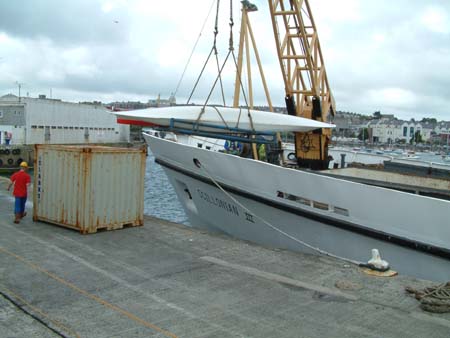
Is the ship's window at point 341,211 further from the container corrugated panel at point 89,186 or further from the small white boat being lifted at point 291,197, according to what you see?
the container corrugated panel at point 89,186

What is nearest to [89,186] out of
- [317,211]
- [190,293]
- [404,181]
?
[190,293]

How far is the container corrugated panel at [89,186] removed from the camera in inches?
354

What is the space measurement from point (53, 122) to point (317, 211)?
49044 mm

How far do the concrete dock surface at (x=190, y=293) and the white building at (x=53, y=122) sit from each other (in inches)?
1735

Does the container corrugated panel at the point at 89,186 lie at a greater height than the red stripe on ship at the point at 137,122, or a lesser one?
lesser

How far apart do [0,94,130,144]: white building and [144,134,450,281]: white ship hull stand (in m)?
41.2

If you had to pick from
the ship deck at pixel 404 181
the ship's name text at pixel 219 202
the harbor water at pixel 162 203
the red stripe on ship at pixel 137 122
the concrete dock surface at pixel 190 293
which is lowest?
the harbor water at pixel 162 203

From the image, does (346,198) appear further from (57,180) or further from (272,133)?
(57,180)

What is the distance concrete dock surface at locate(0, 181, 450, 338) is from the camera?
16.5 ft

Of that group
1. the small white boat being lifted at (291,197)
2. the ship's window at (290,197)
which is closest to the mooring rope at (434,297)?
the small white boat being lifted at (291,197)

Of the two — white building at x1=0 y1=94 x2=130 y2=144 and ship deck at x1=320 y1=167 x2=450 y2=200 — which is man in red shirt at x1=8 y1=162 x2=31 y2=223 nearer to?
ship deck at x1=320 y1=167 x2=450 y2=200

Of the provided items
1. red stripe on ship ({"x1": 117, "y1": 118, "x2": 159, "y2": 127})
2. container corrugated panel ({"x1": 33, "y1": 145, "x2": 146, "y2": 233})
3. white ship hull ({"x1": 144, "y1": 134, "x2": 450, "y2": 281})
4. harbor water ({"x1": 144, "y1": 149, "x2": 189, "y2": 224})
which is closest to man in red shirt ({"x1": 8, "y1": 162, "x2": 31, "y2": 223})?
container corrugated panel ({"x1": 33, "y1": 145, "x2": 146, "y2": 233})

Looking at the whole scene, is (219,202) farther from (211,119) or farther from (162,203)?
(162,203)

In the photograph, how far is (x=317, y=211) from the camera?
30.0 ft
